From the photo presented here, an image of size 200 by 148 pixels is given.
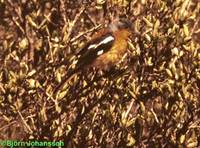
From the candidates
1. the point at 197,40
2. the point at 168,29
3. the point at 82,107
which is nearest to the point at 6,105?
the point at 82,107

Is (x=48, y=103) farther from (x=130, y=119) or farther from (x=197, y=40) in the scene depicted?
(x=197, y=40)

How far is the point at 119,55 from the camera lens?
6.15 m

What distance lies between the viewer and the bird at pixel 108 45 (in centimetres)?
598

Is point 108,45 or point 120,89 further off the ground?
point 108,45

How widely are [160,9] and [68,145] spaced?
6.25ft

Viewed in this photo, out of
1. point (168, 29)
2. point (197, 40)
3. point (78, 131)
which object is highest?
point (168, 29)

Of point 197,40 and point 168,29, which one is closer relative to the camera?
point 168,29

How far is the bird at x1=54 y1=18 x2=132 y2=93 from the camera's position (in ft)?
19.6

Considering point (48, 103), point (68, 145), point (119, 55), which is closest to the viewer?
point (48, 103)

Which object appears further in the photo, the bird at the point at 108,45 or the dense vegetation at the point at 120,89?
the bird at the point at 108,45

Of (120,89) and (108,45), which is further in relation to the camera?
(108,45)

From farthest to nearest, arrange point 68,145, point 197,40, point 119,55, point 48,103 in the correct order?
point 197,40 < point 119,55 < point 68,145 < point 48,103

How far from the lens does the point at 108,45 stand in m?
6.14

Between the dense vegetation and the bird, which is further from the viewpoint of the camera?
the bird
